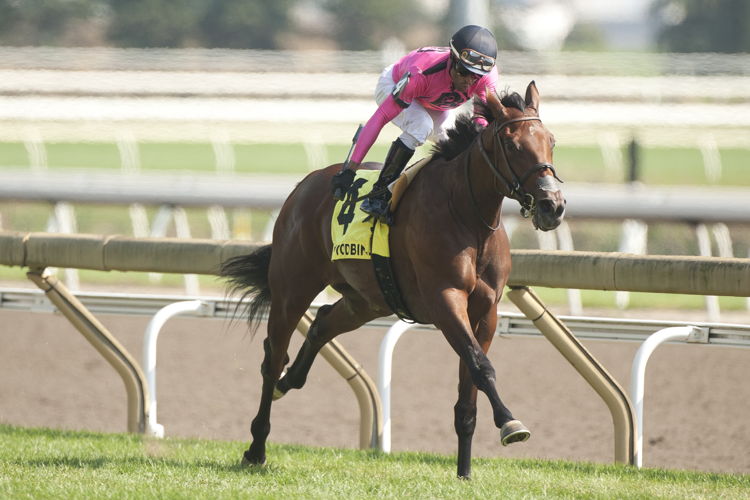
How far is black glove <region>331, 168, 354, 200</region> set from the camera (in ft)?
19.0

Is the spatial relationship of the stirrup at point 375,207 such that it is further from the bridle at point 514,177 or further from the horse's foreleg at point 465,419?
the horse's foreleg at point 465,419

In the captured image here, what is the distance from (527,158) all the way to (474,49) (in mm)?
588

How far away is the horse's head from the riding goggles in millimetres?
148

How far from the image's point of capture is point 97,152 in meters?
23.4

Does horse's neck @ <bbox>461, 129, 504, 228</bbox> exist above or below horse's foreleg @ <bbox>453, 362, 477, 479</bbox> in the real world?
above

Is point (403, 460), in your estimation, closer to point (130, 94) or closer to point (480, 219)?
point (480, 219)

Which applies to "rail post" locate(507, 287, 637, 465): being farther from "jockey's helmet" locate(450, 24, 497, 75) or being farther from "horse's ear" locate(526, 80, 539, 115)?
"jockey's helmet" locate(450, 24, 497, 75)

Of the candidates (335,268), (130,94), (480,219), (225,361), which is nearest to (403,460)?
(335,268)

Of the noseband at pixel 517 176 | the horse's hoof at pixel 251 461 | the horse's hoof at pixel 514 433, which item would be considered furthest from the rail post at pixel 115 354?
the horse's hoof at pixel 514 433

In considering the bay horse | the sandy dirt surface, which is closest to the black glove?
the bay horse

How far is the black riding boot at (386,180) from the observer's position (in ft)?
18.2

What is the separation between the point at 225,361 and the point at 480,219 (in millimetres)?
4289

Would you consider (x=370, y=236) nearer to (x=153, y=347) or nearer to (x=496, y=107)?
(x=496, y=107)

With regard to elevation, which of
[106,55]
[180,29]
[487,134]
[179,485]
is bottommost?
[179,485]
